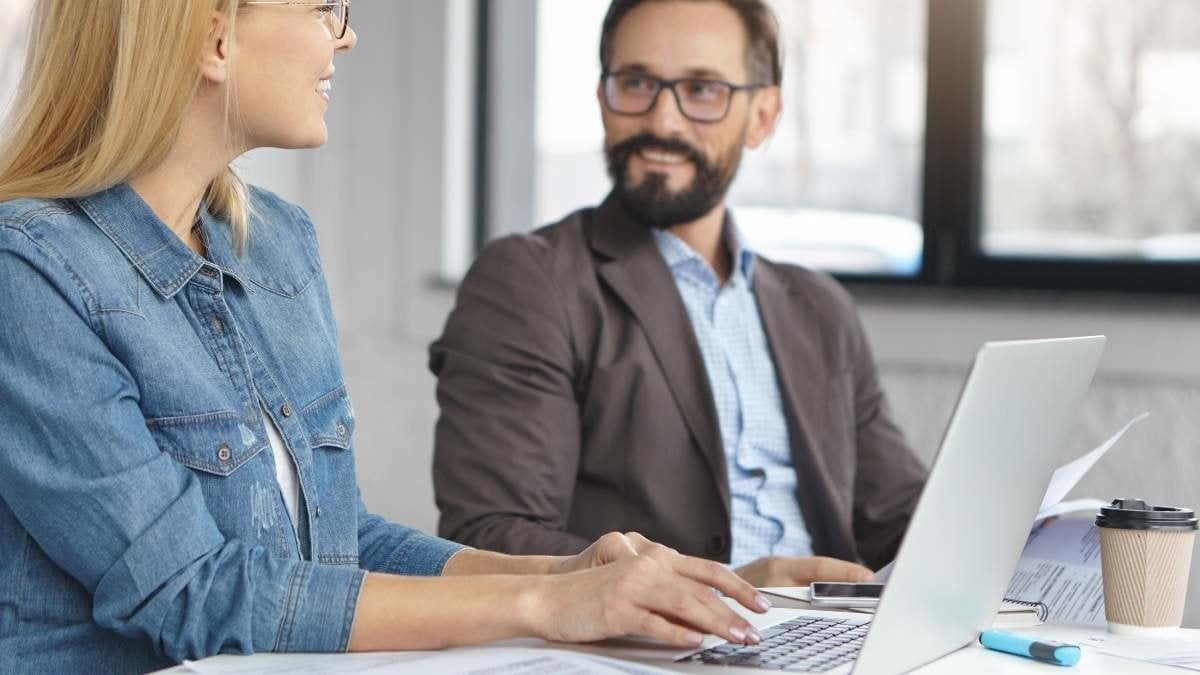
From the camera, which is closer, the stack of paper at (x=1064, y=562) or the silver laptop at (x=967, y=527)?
the silver laptop at (x=967, y=527)

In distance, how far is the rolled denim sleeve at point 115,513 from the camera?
46.1 inches

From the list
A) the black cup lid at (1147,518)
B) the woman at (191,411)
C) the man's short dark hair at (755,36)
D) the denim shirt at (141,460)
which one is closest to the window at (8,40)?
the man's short dark hair at (755,36)

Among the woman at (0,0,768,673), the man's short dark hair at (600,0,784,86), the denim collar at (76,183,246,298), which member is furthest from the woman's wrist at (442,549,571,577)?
the man's short dark hair at (600,0,784,86)

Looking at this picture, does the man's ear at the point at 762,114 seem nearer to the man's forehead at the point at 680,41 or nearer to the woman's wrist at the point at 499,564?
the man's forehead at the point at 680,41

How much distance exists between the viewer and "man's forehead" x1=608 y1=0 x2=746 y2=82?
2.32m

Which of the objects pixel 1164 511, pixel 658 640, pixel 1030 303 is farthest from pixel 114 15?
pixel 1030 303

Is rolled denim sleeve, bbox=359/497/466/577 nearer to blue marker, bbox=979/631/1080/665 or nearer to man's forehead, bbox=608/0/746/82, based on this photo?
blue marker, bbox=979/631/1080/665

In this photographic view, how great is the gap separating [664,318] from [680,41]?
→ 0.45 m

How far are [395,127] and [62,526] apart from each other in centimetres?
260

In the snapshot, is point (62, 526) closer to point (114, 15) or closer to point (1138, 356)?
point (114, 15)

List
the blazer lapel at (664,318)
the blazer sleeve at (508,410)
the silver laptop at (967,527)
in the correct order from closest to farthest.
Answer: the silver laptop at (967,527) < the blazer sleeve at (508,410) < the blazer lapel at (664,318)

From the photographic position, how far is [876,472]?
2355mm

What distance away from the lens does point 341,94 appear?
370 centimetres

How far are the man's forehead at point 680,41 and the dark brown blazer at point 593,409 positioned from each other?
25 cm
